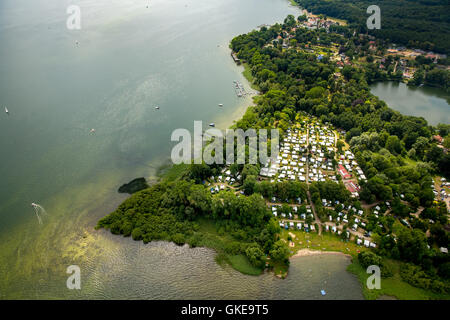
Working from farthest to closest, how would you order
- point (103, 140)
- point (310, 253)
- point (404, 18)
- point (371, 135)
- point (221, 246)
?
point (404, 18) → point (103, 140) → point (371, 135) → point (221, 246) → point (310, 253)

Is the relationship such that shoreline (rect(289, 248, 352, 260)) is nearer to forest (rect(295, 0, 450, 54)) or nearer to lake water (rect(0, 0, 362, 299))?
lake water (rect(0, 0, 362, 299))

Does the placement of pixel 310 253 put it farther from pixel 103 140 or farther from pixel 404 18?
pixel 404 18

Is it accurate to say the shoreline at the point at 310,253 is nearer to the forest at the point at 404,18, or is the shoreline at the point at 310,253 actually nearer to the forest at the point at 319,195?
the forest at the point at 319,195

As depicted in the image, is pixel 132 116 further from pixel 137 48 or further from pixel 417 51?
pixel 417 51

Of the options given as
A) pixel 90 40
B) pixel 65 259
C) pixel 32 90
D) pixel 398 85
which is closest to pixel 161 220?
pixel 65 259

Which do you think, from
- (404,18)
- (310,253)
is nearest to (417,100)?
(310,253)

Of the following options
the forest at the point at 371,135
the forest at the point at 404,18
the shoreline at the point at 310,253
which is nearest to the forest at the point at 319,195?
the forest at the point at 371,135

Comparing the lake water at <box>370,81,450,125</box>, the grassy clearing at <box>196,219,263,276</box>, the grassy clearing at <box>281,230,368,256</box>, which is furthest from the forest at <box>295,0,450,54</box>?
the grassy clearing at <box>196,219,263,276</box>
